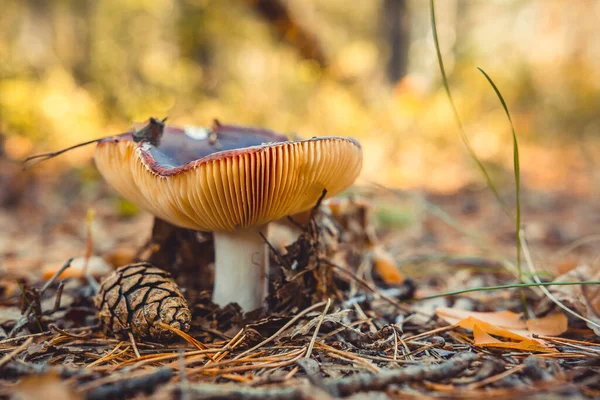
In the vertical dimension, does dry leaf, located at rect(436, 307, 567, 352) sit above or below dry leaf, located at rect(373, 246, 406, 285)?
below

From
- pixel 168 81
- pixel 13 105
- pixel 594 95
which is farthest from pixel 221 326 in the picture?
pixel 594 95

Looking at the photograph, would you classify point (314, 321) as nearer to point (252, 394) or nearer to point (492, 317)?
point (252, 394)

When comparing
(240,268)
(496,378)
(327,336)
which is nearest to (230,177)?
(240,268)

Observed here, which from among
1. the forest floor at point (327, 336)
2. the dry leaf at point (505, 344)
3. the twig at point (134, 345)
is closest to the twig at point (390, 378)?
the forest floor at point (327, 336)

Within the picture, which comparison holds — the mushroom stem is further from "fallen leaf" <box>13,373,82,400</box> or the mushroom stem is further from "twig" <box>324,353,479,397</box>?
"fallen leaf" <box>13,373,82,400</box>

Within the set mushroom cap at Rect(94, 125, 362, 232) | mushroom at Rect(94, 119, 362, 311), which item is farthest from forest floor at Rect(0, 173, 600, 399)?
mushroom cap at Rect(94, 125, 362, 232)

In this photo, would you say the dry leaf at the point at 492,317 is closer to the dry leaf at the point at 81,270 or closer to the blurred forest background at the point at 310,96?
the dry leaf at the point at 81,270
